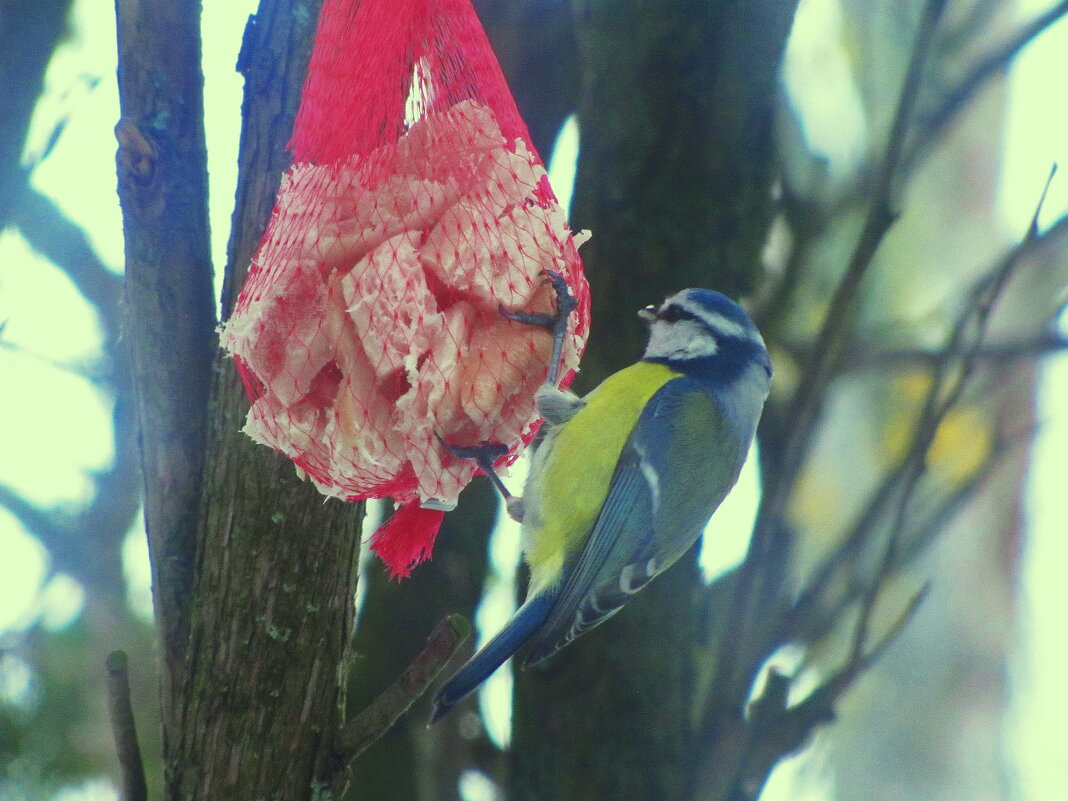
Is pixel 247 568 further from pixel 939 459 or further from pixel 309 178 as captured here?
pixel 939 459

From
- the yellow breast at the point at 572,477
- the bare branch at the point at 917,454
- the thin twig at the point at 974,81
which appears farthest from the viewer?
the thin twig at the point at 974,81

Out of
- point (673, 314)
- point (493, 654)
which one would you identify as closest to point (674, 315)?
point (673, 314)

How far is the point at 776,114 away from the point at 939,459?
5.13 feet

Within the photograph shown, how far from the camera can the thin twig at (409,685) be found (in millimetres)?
1548

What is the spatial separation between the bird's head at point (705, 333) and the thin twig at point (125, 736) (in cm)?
122

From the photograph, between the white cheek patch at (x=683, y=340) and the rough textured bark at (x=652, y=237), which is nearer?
the white cheek patch at (x=683, y=340)

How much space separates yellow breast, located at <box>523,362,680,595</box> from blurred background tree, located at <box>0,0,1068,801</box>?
509 millimetres

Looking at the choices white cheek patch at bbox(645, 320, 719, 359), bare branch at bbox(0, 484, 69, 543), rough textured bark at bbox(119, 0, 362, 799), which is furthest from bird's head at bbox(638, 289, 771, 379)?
bare branch at bbox(0, 484, 69, 543)

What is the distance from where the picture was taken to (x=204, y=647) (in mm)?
1573

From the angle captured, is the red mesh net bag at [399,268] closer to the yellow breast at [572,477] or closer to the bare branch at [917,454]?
the yellow breast at [572,477]

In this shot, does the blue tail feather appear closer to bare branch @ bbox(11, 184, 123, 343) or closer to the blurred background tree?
the blurred background tree

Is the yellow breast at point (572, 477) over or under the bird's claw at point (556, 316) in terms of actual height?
under

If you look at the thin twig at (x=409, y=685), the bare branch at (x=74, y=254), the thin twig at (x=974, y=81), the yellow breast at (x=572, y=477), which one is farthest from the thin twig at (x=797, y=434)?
the bare branch at (x=74, y=254)

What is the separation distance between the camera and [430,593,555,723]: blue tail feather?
1.61m
